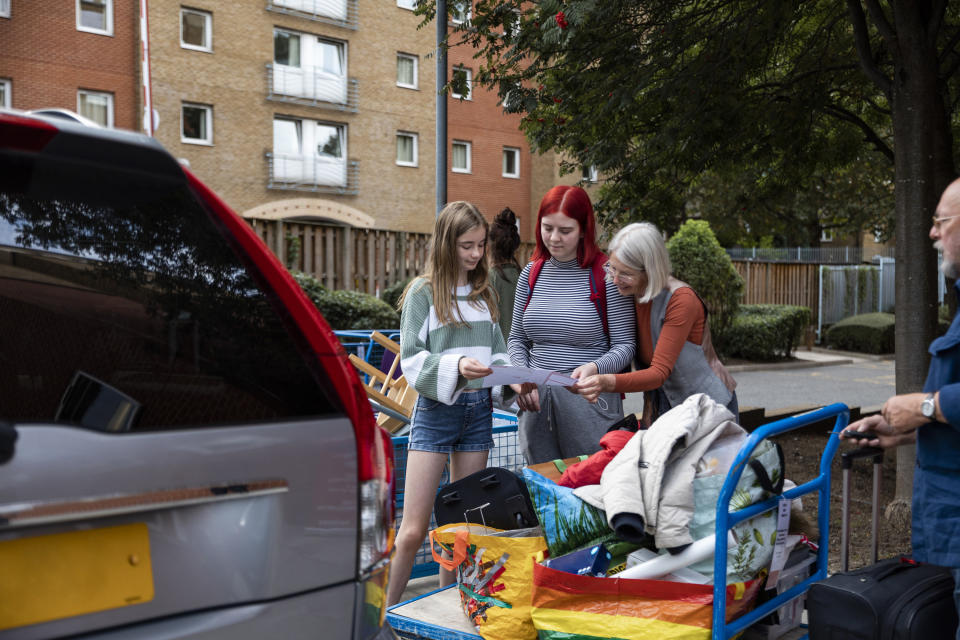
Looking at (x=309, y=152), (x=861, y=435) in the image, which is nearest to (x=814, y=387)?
(x=861, y=435)

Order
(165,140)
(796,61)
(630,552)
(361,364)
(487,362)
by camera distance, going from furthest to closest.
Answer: (165,140) → (796,61) → (361,364) → (487,362) → (630,552)

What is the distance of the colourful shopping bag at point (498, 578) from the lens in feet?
9.50

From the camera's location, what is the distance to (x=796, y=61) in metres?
6.94

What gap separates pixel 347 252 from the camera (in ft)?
45.2

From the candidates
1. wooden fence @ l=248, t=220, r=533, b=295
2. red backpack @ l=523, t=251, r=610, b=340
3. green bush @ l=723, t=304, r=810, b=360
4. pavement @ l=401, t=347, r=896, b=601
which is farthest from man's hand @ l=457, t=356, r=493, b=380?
green bush @ l=723, t=304, r=810, b=360

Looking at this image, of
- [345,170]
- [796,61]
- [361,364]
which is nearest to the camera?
[361,364]

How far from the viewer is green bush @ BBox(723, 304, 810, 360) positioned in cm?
1831

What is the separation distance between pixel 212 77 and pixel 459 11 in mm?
20262

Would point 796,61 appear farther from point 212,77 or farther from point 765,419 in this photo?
point 212,77

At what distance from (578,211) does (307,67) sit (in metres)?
24.4

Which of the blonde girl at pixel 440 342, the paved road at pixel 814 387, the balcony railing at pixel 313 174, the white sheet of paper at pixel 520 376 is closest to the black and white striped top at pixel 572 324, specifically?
the blonde girl at pixel 440 342

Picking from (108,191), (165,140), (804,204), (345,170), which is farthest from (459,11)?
(804,204)

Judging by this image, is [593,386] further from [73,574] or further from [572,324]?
[73,574]

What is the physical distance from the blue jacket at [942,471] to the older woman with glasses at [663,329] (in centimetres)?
107
